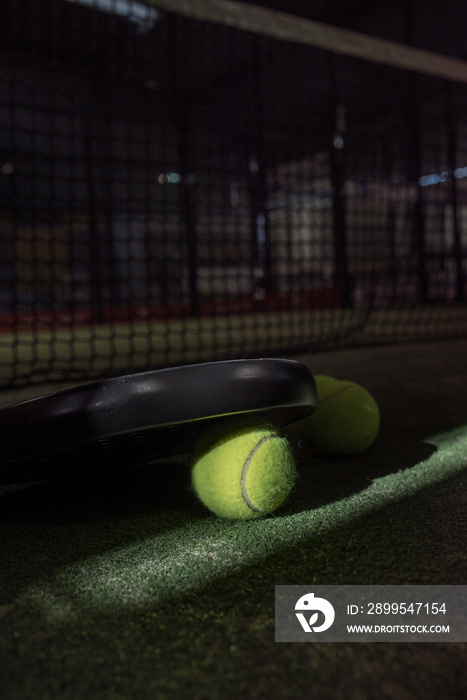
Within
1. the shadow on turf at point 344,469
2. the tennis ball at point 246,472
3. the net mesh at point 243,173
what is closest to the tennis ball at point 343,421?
the shadow on turf at point 344,469

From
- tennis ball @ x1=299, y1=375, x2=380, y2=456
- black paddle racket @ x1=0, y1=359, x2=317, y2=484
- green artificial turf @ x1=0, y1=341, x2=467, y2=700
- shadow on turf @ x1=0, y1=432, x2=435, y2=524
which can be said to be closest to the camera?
green artificial turf @ x1=0, y1=341, x2=467, y2=700

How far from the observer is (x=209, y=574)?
22.8 inches

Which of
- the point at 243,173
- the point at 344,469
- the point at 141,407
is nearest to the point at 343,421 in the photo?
the point at 344,469

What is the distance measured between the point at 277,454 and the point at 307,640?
0.28 m

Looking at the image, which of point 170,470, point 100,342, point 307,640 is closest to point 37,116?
point 100,342

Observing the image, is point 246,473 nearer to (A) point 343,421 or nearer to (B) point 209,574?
(B) point 209,574

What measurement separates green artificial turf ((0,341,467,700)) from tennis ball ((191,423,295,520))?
27 mm

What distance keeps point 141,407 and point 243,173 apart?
21.8 feet

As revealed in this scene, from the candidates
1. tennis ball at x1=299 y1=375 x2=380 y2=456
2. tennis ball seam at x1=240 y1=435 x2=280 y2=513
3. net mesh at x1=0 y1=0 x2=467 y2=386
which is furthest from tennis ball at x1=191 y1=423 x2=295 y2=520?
net mesh at x1=0 y1=0 x2=467 y2=386

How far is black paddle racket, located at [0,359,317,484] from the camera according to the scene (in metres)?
0.63

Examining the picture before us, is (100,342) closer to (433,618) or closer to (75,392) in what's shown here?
(75,392)

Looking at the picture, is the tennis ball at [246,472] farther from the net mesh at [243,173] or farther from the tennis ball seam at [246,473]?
the net mesh at [243,173]

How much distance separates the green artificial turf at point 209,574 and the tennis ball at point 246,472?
3 centimetres

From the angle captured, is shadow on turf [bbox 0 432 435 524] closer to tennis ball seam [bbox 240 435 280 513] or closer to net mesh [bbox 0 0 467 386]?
tennis ball seam [bbox 240 435 280 513]
